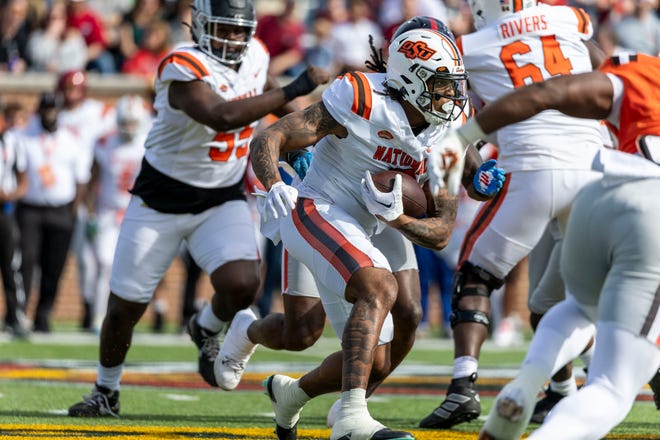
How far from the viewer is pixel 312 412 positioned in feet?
21.0

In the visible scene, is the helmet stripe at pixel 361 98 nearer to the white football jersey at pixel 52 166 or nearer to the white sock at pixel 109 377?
the white sock at pixel 109 377

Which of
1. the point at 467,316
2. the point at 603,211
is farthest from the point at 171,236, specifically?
the point at 603,211

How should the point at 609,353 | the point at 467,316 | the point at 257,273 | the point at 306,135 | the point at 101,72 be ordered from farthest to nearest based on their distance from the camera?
the point at 101,72, the point at 257,273, the point at 467,316, the point at 306,135, the point at 609,353

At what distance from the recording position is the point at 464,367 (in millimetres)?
5613

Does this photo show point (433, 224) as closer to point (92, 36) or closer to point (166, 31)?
point (166, 31)

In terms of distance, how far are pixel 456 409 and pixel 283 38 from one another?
887cm

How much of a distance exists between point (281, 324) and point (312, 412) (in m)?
1.25

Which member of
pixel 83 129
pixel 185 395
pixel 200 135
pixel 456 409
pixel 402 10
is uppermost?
pixel 200 135

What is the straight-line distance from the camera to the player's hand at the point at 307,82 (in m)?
5.79

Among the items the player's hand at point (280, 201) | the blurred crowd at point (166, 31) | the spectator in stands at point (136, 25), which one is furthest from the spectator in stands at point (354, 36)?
the player's hand at point (280, 201)

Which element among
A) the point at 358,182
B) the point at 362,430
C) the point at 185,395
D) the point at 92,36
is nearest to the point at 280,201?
the point at 358,182

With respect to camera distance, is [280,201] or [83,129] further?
[83,129]

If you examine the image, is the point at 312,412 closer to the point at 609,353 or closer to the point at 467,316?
the point at 467,316

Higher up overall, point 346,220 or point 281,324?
point 346,220
